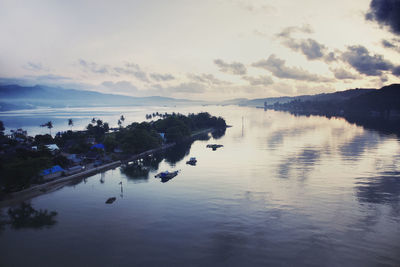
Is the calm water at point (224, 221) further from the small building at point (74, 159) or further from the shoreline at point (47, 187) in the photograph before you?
the small building at point (74, 159)

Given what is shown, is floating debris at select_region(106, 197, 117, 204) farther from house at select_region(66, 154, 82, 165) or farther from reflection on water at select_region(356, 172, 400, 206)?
reflection on water at select_region(356, 172, 400, 206)

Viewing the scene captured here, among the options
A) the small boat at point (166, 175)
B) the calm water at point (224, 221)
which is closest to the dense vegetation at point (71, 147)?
the calm water at point (224, 221)

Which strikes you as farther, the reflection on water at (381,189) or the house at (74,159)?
the house at (74,159)

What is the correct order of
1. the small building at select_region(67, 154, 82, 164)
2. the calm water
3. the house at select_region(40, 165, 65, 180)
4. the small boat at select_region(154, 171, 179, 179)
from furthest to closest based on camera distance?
1. the small building at select_region(67, 154, 82, 164)
2. the small boat at select_region(154, 171, 179, 179)
3. the house at select_region(40, 165, 65, 180)
4. the calm water

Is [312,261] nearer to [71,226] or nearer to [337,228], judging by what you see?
[337,228]

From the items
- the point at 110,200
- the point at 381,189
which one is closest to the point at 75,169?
the point at 110,200

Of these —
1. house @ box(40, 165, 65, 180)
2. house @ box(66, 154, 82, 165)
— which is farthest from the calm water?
house @ box(66, 154, 82, 165)
